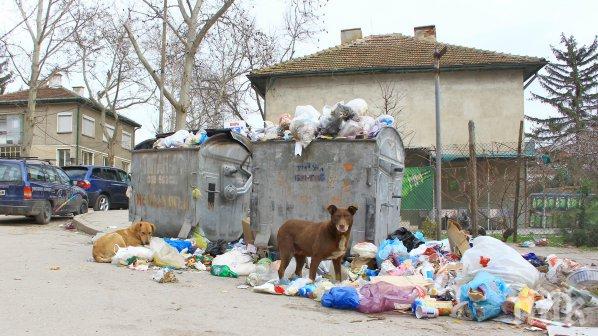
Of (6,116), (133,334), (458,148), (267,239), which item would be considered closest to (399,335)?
(133,334)

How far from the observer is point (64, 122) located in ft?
125

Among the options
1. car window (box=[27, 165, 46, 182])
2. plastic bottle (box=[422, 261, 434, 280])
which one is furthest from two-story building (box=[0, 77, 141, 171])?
plastic bottle (box=[422, 261, 434, 280])

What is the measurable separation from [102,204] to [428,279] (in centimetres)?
1551

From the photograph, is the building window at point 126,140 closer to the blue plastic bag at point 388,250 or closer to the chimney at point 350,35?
the chimney at point 350,35

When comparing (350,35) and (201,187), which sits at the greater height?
(350,35)

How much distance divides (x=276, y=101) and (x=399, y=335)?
19.1m

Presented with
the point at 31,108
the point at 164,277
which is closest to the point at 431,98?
the point at 164,277

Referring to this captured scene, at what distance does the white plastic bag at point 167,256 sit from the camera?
8094 millimetres

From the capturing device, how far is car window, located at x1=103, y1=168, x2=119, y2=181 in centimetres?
2009

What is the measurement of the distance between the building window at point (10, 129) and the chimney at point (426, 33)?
2823cm

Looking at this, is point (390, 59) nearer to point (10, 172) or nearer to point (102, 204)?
point (102, 204)

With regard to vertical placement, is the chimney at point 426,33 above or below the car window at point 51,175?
above

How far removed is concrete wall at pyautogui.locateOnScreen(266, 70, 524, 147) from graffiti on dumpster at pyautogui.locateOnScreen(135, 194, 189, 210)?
13.0m

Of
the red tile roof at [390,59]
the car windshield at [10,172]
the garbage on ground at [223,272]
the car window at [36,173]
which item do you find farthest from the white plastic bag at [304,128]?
the red tile roof at [390,59]
